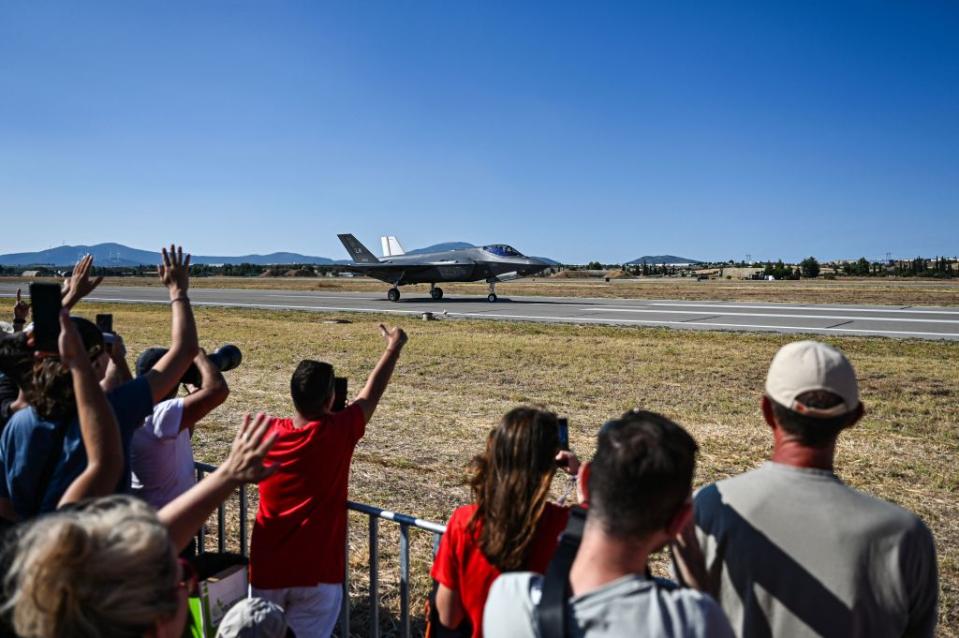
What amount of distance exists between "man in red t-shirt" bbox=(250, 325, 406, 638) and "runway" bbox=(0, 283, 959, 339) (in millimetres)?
18552

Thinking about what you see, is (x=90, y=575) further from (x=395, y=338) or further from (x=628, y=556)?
(x=395, y=338)

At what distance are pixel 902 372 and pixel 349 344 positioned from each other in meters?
12.2

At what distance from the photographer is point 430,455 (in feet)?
25.8

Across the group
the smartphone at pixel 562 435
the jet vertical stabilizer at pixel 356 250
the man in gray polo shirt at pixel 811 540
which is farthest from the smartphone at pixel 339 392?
the jet vertical stabilizer at pixel 356 250

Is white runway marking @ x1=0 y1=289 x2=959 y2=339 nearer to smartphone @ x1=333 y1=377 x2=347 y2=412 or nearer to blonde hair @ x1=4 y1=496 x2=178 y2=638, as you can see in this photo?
smartphone @ x1=333 y1=377 x2=347 y2=412

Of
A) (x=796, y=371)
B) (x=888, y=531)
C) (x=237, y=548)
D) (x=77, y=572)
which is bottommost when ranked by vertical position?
(x=237, y=548)

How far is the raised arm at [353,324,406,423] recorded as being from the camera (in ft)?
11.6

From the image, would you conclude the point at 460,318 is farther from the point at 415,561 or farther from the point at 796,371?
the point at 796,371

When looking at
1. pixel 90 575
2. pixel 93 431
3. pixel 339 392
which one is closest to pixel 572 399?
pixel 339 392

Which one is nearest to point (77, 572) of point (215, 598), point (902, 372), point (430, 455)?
point (215, 598)

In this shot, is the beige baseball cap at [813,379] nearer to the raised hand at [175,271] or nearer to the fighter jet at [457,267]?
the raised hand at [175,271]

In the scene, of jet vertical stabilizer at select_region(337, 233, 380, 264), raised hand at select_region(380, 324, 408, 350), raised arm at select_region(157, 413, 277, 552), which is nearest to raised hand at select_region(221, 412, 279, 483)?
raised arm at select_region(157, 413, 277, 552)

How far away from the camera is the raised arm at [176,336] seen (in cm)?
295

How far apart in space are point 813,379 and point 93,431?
236 centimetres
